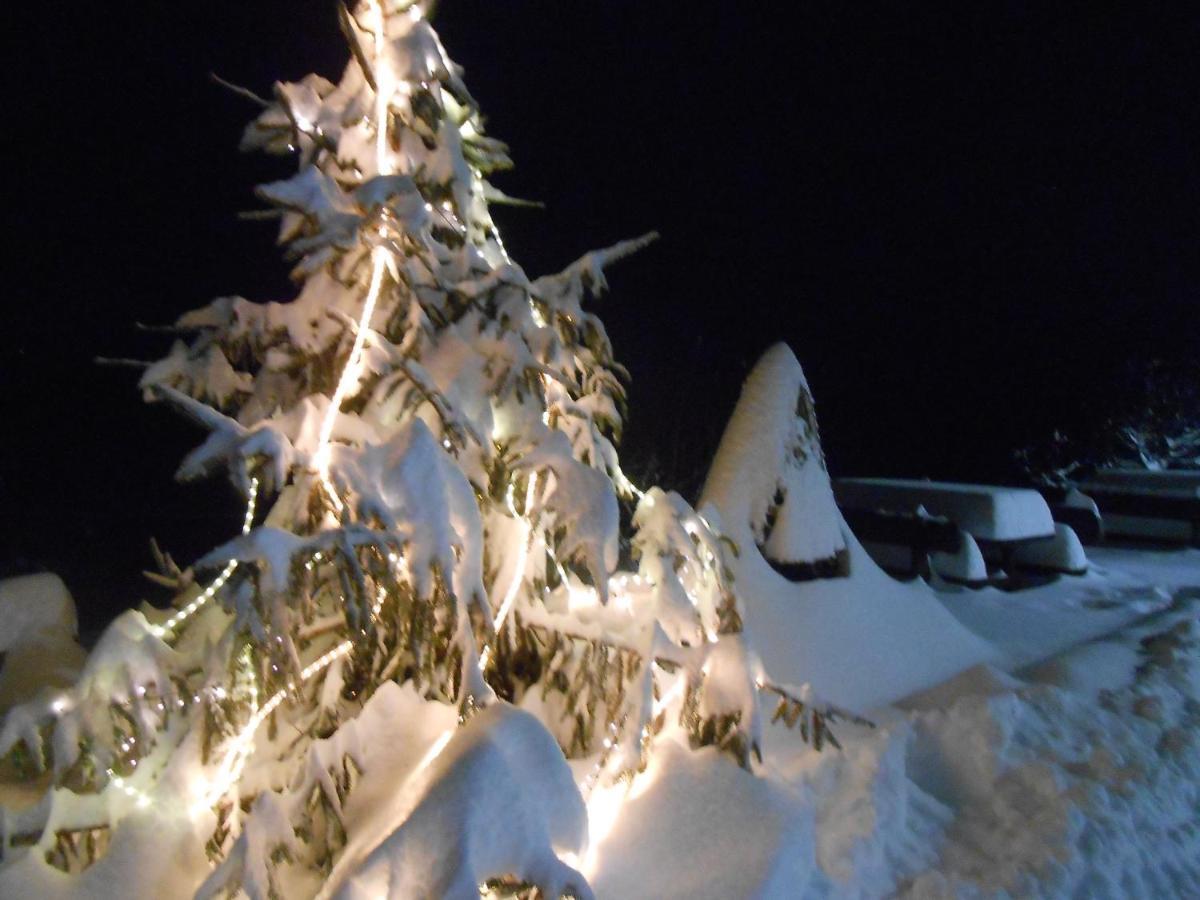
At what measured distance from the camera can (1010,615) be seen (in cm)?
809

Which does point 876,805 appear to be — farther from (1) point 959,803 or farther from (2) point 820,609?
(2) point 820,609

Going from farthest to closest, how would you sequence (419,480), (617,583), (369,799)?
(617,583) → (369,799) → (419,480)

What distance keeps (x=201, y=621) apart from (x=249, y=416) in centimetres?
73

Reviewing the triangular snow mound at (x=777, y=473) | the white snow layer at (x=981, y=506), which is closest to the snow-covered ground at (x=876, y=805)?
the triangular snow mound at (x=777, y=473)

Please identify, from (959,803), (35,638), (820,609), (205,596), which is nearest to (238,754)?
(205,596)

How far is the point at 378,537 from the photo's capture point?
7.95ft

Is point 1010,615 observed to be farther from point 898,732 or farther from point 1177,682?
point 898,732

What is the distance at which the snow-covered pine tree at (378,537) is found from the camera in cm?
244

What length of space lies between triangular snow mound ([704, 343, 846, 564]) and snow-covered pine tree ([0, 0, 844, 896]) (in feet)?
6.31

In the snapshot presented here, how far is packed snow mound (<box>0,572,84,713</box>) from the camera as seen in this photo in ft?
10.9

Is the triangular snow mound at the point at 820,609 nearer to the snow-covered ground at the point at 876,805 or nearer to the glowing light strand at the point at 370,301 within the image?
the snow-covered ground at the point at 876,805

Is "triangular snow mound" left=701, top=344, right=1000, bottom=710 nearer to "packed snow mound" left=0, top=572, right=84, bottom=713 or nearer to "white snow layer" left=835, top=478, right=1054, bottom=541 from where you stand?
"packed snow mound" left=0, top=572, right=84, bottom=713

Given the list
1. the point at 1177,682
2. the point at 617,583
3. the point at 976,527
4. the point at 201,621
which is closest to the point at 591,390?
the point at 617,583

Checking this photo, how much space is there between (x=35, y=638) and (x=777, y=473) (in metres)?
4.21
